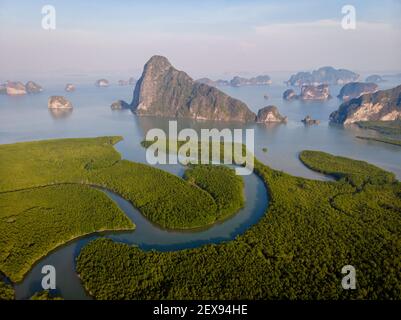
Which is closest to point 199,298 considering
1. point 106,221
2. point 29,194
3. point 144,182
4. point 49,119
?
point 106,221

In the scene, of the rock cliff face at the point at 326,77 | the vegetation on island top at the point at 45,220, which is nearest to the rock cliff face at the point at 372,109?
the vegetation on island top at the point at 45,220

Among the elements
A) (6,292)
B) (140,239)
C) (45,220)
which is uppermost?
(45,220)

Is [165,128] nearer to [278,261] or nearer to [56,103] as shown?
[56,103]

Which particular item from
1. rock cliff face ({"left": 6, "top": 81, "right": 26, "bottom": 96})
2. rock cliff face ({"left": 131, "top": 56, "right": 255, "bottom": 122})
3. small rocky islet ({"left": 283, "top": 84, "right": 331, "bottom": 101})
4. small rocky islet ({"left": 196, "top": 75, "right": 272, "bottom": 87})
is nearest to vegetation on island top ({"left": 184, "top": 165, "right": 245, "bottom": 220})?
rock cliff face ({"left": 131, "top": 56, "right": 255, "bottom": 122})

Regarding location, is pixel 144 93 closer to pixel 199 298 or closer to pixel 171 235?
pixel 171 235

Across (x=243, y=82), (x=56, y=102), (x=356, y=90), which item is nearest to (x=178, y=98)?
(x=56, y=102)

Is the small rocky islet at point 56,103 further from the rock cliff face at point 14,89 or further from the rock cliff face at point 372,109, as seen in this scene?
the rock cliff face at point 372,109
